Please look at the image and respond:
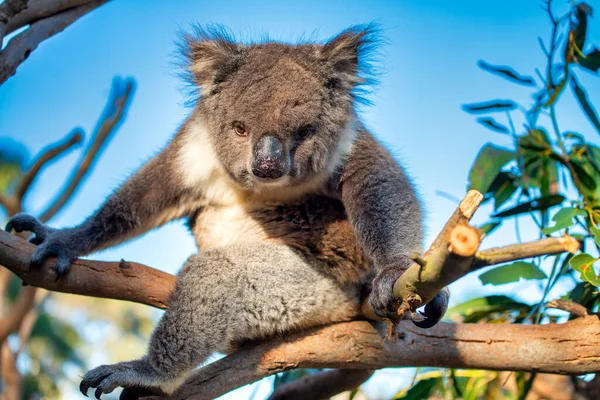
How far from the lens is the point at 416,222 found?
2.50m

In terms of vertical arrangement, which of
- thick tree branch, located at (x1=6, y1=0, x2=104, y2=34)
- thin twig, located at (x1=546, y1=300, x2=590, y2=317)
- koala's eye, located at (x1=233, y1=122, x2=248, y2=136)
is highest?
thick tree branch, located at (x1=6, y1=0, x2=104, y2=34)

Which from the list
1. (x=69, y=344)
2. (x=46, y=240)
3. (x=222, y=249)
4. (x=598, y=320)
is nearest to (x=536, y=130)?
(x=598, y=320)

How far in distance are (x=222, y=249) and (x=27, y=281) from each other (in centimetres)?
92

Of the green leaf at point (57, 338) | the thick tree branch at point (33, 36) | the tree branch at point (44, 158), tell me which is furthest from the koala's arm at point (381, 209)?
the green leaf at point (57, 338)

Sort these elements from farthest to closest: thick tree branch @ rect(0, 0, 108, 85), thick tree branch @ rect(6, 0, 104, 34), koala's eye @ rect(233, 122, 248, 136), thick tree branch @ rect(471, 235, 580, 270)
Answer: thick tree branch @ rect(6, 0, 104, 34) → thick tree branch @ rect(0, 0, 108, 85) → koala's eye @ rect(233, 122, 248, 136) → thick tree branch @ rect(471, 235, 580, 270)

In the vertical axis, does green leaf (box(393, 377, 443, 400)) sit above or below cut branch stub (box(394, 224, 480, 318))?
below

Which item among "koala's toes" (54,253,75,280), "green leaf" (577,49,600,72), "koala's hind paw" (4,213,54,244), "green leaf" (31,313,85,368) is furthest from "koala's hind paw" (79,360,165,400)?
"green leaf" (31,313,85,368)

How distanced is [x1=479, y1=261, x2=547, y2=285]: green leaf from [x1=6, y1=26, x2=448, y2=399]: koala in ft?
2.34

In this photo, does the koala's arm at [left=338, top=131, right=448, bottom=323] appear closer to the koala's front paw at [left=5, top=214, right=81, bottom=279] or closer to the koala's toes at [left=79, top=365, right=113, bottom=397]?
the koala's toes at [left=79, top=365, right=113, bottom=397]

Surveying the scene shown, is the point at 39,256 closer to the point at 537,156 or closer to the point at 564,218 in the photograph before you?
the point at 564,218

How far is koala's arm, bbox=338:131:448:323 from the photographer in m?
2.24

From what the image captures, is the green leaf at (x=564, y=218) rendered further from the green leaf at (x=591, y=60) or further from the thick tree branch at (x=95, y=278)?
the thick tree branch at (x=95, y=278)

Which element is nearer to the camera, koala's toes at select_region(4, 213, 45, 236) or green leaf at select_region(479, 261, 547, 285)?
koala's toes at select_region(4, 213, 45, 236)

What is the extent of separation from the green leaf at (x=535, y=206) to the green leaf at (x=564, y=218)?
0.90ft
